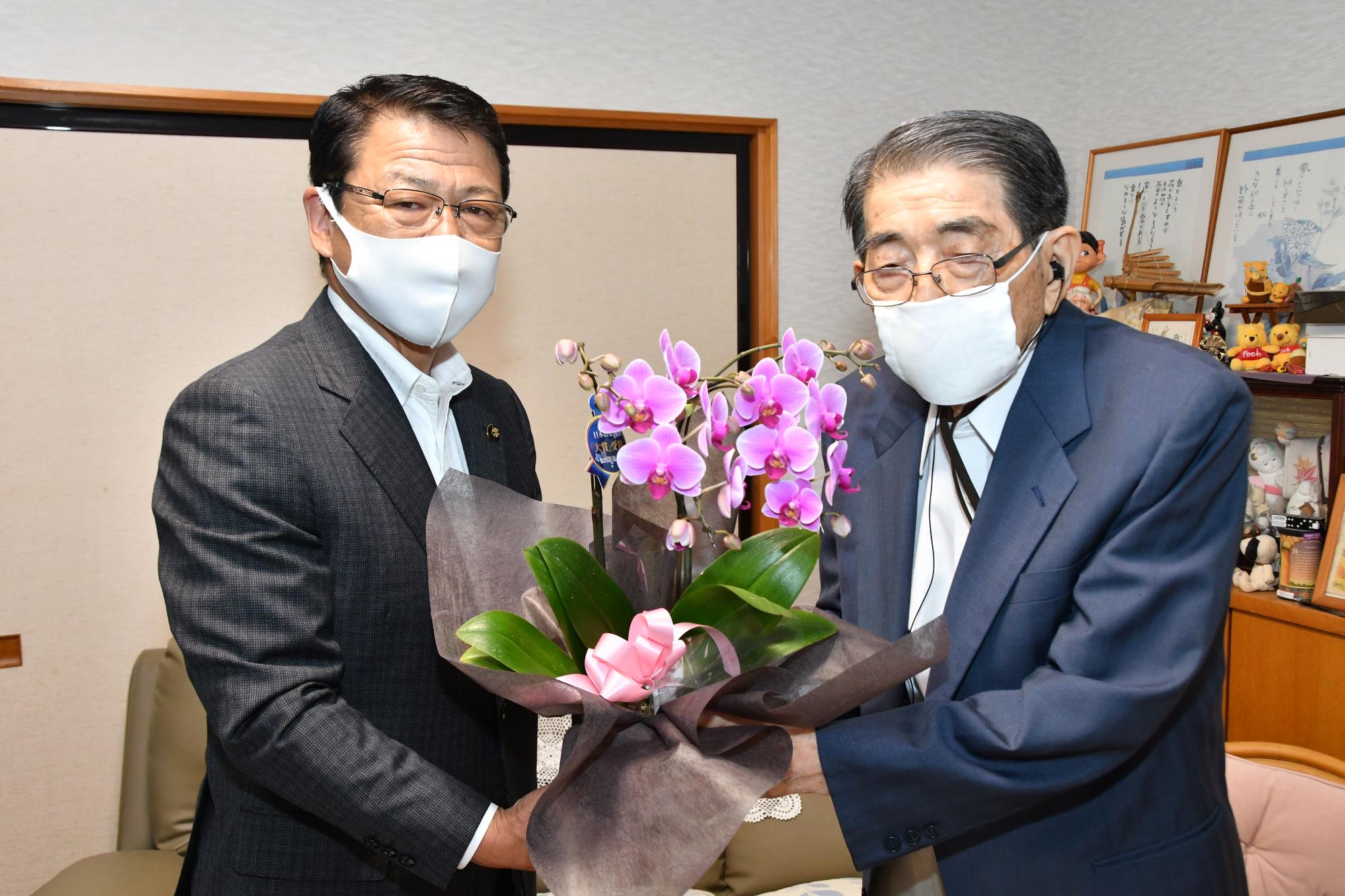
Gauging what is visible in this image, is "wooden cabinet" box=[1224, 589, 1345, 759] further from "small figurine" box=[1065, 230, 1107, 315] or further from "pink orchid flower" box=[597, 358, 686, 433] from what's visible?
"pink orchid flower" box=[597, 358, 686, 433]

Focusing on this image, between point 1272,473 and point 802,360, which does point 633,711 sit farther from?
point 1272,473

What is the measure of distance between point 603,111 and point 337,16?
70 cm

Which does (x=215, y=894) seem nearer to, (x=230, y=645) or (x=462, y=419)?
(x=230, y=645)

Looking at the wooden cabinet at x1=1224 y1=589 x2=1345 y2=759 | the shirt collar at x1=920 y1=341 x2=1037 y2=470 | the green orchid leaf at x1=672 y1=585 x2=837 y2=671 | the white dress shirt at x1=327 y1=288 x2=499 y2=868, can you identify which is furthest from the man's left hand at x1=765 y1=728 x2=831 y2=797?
the wooden cabinet at x1=1224 y1=589 x2=1345 y2=759

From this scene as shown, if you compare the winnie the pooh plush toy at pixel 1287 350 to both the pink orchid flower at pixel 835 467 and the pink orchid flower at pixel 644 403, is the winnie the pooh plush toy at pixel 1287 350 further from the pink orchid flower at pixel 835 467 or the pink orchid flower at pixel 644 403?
the pink orchid flower at pixel 644 403

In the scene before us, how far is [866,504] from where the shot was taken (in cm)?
132

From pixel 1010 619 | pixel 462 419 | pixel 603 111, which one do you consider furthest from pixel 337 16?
pixel 1010 619

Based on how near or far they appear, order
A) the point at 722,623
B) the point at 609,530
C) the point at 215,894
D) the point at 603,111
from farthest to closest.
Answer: the point at 603,111, the point at 215,894, the point at 609,530, the point at 722,623

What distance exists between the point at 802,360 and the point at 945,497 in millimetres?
497

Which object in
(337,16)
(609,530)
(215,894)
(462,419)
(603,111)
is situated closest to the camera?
(609,530)

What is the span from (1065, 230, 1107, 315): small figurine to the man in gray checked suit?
190cm

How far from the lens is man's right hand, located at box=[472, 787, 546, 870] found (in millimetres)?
1095

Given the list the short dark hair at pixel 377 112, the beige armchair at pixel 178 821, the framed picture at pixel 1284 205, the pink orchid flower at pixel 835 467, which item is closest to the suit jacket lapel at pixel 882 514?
the pink orchid flower at pixel 835 467

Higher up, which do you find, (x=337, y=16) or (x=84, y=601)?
(x=337, y=16)
